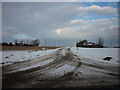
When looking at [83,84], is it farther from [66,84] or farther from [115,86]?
[115,86]

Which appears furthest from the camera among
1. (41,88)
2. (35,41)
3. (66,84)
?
(35,41)

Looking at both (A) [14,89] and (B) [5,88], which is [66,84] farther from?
(B) [5,88]

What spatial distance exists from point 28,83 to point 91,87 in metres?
2.73

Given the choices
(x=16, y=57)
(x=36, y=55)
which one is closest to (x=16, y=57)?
(x=16, y=57)

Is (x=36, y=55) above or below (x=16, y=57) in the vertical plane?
below

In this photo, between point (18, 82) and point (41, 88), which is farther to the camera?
point (18, 82)

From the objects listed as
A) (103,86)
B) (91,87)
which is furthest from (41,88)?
(103,86)

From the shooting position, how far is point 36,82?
407cm

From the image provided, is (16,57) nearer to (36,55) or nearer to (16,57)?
(16,57)

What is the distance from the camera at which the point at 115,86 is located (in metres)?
3.78

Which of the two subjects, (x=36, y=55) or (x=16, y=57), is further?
(x=36, y=55)

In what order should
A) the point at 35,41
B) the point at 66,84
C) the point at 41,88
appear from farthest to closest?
the point at 35,41, the point at 66,84, the point at 41,88

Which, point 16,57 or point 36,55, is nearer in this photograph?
point 16,57

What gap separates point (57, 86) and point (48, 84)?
433 millimetres
